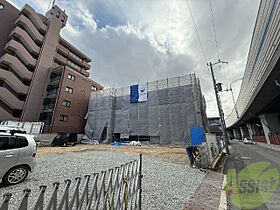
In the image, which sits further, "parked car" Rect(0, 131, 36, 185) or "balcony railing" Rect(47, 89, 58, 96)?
"balcony railing" Rect(47, 89, 58, 96)

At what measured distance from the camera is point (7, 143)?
363 cm

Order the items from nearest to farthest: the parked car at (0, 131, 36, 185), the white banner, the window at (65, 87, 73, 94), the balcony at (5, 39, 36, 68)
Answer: the parked car at (0, 131, 36, 185), the balcony at (5, 39, 36, 68), the white banner, the window at (65, 87, 73, 94)

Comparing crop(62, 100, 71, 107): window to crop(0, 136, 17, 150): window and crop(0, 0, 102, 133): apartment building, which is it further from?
crop(0, 136, 17, 150): window

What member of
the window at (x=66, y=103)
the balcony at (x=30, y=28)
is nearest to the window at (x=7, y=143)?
the window at (x=66, y=103)

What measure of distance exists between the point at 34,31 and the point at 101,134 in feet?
72.2

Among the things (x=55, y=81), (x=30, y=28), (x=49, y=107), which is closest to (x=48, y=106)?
(x=49, y=107)

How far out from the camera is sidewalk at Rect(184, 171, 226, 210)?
2709 millimetres

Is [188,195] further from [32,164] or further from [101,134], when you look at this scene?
[101,134]

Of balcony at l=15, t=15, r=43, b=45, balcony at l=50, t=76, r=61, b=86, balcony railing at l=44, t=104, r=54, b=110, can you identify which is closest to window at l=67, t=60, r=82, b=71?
balcony at l=15, t=15, r=43, b=45

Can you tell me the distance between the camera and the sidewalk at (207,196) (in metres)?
2.71

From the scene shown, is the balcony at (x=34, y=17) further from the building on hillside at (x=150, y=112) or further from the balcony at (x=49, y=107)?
the building on hillside at (x=150, y=112)

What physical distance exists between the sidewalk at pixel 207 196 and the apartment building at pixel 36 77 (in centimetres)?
2040

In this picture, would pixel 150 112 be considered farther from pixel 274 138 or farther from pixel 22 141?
pixel 274 138

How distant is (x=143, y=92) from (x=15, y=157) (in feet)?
54.9
